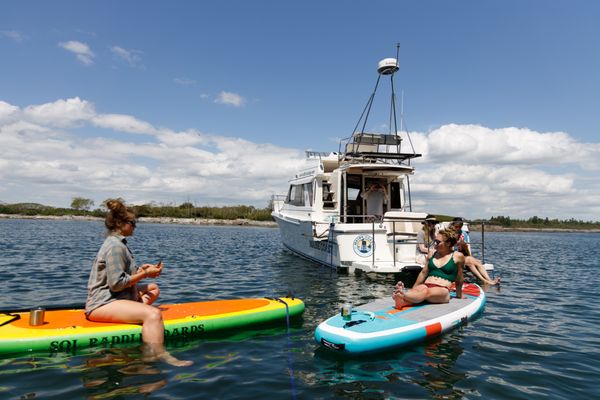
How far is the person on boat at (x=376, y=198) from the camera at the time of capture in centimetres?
1652

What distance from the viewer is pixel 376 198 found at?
1669cm

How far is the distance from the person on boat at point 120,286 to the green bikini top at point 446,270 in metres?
4.47

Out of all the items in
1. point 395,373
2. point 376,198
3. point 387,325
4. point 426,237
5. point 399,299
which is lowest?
point 395,373

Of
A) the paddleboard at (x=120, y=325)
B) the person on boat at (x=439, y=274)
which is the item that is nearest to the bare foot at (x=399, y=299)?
the person on boat at (x=439, y=274)

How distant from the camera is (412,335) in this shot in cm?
585

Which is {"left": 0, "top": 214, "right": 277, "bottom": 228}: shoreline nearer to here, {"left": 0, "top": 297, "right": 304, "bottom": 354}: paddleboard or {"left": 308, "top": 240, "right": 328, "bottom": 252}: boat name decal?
{"left": 308, "top": 240, "right": 328, "bottom": 252}: boat name decal

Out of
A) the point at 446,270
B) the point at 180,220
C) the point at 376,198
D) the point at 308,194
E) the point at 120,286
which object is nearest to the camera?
the point at 120,286

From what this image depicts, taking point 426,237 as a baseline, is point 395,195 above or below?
above

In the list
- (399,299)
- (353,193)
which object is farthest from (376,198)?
(399,299)

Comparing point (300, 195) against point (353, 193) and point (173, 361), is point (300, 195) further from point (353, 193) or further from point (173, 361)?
point (173, 361)

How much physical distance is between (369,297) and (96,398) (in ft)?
22.6

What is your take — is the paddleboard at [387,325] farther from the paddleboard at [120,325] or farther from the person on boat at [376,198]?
the person on boat at [376,198]

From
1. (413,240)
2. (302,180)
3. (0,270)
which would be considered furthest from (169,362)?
(302,180)

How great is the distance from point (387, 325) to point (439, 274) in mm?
1896
